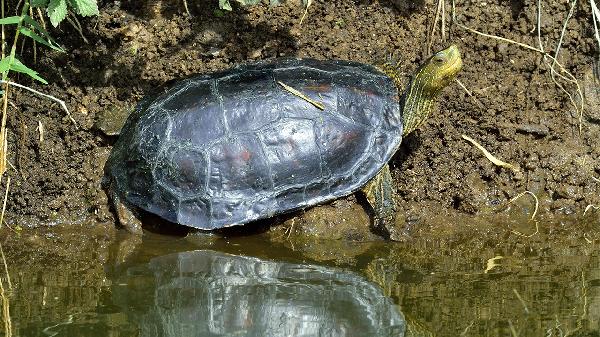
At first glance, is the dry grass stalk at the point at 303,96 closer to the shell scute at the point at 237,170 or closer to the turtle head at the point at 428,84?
the shell scute at the point at 237,170

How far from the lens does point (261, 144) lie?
5023 mm

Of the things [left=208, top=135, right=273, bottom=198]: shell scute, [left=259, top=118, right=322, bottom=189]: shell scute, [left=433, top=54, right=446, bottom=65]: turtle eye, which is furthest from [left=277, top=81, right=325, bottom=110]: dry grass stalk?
[left=433, top=54, right=446, bottom=65]: turtle eye

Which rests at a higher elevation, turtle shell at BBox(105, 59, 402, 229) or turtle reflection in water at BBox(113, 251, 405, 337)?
turtle shell at BBox(105, 59, 402, 229)

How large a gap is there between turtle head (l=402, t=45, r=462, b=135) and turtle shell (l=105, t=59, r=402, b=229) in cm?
17

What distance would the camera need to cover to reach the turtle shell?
5004 mm

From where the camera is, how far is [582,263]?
474 cm

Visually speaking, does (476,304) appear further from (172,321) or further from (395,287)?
(172,321)

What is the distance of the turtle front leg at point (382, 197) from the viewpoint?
5.23 metres

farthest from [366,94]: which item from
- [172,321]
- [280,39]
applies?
[172,321]

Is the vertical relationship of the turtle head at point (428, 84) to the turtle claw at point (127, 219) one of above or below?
above

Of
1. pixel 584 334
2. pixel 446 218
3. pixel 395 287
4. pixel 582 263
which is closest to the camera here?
pixel 584 334

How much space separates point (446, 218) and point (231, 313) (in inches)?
79.9

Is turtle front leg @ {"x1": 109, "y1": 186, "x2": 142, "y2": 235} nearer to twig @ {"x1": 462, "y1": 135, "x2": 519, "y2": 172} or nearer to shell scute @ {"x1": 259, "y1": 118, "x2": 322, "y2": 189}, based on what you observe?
shell scute @ {"x1": 259, "y1": 118, "x2": 322, "y2": 189}

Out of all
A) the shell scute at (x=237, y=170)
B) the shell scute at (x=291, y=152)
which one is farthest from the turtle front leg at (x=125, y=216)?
the shell scute at (x=291, y=152)
